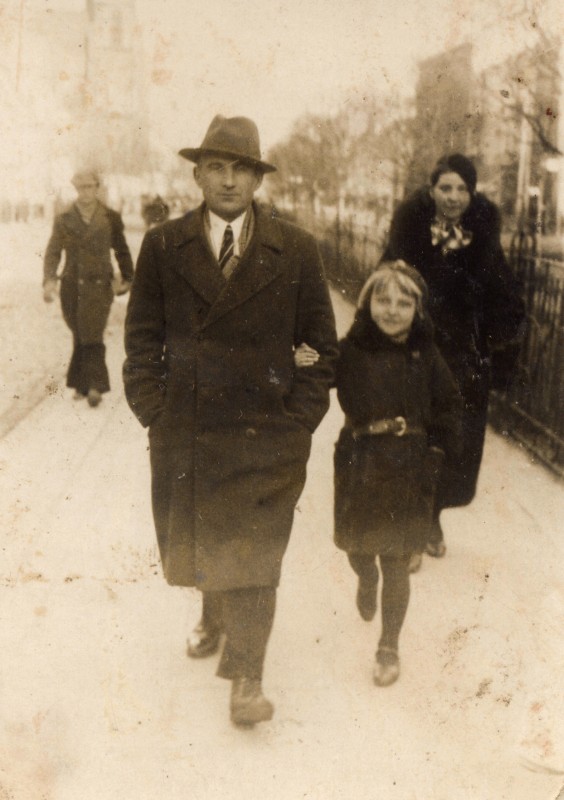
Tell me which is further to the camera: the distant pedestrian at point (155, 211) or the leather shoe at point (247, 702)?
the leather shoe at point (247, 702)

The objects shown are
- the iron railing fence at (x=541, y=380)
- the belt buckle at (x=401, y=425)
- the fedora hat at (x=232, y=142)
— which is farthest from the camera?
the iron railing fence at (x=541, y=380)

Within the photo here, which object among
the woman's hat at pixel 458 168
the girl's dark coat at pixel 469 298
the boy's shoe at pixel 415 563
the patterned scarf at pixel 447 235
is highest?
the woman's hat at pixel 458 168

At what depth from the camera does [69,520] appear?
2678 mm

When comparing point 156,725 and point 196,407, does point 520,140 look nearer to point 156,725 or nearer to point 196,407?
point 196,407

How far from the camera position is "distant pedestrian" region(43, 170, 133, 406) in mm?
2494

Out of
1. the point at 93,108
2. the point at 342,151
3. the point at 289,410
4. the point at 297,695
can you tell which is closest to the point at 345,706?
the point at 297,695

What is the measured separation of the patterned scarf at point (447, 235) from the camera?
8.49 feet

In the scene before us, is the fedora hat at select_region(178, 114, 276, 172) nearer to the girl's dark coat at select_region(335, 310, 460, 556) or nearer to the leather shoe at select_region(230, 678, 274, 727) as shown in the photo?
the girl's dark coat at select_region(335, 310, 460, 556)

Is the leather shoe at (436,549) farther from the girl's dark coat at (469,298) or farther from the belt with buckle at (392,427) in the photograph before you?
the belt with buckle at (392,427)

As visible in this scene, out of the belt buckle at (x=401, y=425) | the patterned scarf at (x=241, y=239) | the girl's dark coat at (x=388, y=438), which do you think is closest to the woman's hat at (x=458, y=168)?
the girl's dark coat at (x=388, y=438)

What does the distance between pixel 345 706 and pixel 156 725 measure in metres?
0.58

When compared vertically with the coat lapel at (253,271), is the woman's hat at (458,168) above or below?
above

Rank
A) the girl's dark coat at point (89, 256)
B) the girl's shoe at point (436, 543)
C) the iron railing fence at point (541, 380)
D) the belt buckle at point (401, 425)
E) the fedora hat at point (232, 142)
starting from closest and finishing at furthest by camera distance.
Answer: the fedora hat at point (232, 142) → the girl's dark coat at point (89, 256) → the belt buckle at point (401, 425) → the iron railing fence at point (541, 380) → the girl's shoe at point (436, 543)

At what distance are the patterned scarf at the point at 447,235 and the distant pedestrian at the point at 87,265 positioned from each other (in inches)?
34.0
